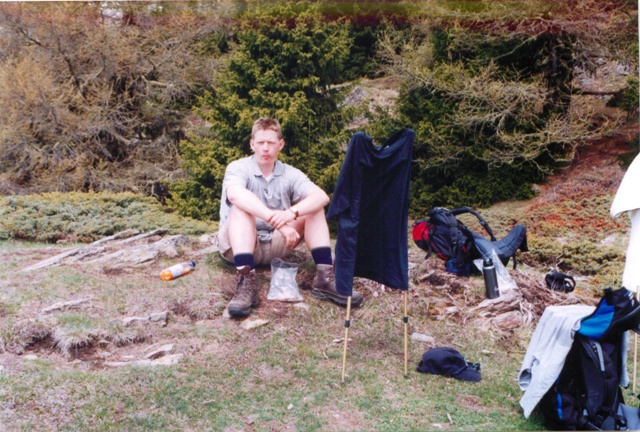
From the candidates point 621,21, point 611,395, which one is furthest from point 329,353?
point 621,21

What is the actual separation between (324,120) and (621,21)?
2635 mm

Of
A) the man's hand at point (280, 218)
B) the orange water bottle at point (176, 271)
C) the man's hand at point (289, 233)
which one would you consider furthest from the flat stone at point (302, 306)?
the orange water bottle at point (176, 271)

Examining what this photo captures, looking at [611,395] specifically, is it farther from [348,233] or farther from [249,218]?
[249,218]

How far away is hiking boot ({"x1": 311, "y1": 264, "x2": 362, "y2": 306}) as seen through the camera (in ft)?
12.8

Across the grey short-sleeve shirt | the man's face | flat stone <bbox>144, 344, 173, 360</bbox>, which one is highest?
the man's face

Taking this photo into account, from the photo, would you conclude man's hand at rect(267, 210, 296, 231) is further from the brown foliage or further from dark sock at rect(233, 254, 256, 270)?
the brown foliage

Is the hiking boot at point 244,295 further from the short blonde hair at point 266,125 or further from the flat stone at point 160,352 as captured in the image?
the short blonde hair at point 266,125

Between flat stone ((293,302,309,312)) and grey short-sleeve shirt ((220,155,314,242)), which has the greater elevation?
grey short-sleeve shirt ((220,155,314,242))

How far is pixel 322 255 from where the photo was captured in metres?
3.93

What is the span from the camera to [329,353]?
11.4ft

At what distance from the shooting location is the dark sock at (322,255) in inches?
154

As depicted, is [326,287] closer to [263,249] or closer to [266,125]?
[263,249]

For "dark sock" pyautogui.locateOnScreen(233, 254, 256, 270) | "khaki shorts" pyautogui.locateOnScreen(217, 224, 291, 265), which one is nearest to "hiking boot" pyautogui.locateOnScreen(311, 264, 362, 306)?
"khaki shorts" pyautogui.locateOnScreen(217, 224, 291, 265)

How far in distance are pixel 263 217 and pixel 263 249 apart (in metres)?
0.52
